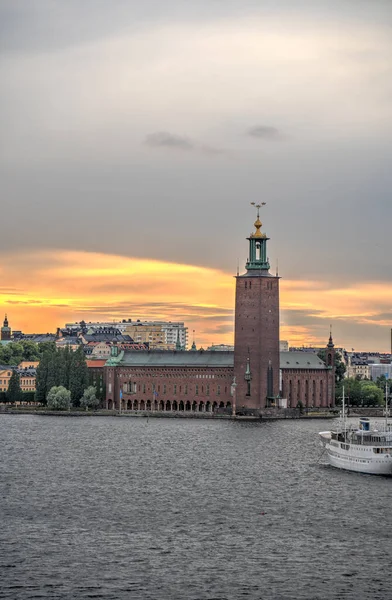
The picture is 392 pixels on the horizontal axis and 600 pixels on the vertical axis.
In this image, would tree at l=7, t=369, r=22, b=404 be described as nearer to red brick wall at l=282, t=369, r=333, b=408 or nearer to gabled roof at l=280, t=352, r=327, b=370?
gabled roof at l=280, t=352, r=327, b=370

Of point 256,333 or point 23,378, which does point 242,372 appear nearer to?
point 256,333

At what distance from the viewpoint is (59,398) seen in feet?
435

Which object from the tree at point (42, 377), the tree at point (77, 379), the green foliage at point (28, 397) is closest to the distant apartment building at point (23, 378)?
the green foliage at point (28, 397)

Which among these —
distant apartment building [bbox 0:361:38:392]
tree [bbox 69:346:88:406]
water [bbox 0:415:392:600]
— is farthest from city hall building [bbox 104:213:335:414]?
water [bbox 0:415:392:600]

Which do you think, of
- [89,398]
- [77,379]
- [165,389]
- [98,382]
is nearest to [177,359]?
[165,389]

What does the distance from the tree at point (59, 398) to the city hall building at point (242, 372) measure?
20.7ft

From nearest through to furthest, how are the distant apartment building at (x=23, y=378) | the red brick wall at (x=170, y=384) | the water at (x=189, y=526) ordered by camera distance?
the water at (x=189, y=526)
the red brick wall at (x=170, y=384)
the distant apartment building at (x=23, y=378)

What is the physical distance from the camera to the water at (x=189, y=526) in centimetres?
3816

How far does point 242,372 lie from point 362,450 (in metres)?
59.0

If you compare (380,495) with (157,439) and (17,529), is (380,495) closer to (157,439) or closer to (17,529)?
(17,529)

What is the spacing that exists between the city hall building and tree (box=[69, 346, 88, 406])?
4.36 m

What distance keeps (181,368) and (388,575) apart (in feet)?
319

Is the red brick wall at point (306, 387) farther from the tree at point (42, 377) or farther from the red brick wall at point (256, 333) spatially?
the tree at point (42, 377)

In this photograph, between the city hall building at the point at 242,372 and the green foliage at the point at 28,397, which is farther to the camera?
the green foliage at the point at 28,397
